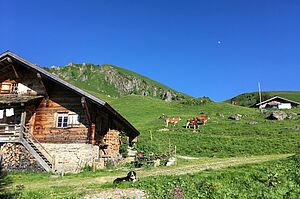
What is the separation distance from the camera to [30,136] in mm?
27516

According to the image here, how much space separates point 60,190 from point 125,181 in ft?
10.5

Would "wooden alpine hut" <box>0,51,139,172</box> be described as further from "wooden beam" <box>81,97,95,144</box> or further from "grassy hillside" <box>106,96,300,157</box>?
"grassy hillside" <box>106,96,300,157</box>

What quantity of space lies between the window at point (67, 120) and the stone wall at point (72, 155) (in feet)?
5.52

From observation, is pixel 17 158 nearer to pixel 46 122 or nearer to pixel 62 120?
pixel 46 122

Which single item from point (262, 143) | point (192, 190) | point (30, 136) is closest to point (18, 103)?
point (30, 136)

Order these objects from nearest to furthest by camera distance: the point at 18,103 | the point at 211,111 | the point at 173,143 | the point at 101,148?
the point at 18,103, the point at 101,148, the point at 173,143, the point at 211,111

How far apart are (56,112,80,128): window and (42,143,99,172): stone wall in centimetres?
168

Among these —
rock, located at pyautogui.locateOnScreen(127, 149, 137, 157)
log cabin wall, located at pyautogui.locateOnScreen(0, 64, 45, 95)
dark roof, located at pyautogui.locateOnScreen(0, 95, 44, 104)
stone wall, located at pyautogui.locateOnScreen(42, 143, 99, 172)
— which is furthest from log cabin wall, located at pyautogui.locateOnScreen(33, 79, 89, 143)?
rock, located at pyautogui.locateOnScreen(127, 149, 137, 157)

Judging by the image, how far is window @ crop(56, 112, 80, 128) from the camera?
2773cm

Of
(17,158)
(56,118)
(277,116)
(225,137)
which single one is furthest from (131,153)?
(277,116)

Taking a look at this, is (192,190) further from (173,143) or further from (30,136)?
(173,143)

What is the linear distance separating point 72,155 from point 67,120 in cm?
305

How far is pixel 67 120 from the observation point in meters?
28.0

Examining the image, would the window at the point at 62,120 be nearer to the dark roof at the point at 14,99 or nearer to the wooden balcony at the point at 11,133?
the dark roof at the point at 14,99
